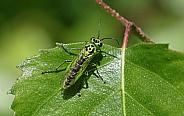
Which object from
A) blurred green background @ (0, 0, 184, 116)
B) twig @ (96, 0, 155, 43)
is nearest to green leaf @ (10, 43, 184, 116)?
twig @ (96, 0, 155, 43)

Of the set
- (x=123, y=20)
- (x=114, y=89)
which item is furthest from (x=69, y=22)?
(x=114, y=89)

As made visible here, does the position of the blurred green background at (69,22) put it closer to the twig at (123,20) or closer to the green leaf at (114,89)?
the twig at (123,20)

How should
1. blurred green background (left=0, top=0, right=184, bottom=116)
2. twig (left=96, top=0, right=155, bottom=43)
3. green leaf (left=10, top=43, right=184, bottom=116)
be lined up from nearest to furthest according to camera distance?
green leaf (left=10, top=43, right=184, bottom=116), twig (left=96, top=0, right=155, bottom=43), blurred green background (left=0, top=0, right=184, bottom=116)

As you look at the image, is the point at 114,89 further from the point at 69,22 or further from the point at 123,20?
the point at 69,22

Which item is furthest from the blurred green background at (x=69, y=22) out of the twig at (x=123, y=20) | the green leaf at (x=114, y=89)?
the green leaf at (x=114, y=89)

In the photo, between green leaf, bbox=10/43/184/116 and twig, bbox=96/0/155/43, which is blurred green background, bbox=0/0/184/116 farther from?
green leaf, bbox=10/43/184/116

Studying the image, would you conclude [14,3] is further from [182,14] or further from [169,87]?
[169,87]
